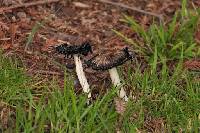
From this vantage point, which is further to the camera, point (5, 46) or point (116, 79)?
point (5, 46)

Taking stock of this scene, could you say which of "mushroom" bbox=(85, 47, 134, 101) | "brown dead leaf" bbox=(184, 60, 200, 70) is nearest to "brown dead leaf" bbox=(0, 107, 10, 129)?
"mushroom" bbox=(85, 47, 134, 101)

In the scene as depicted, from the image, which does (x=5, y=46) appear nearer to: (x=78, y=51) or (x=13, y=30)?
(x=13, y=30)

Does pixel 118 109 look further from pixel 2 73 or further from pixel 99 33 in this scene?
pixel 99 33

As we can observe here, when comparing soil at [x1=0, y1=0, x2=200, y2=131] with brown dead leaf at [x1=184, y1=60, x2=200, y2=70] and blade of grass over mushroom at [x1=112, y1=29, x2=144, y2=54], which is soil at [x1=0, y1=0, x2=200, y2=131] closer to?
blade of grass over mushroom at [x1=112, y1=29, x2=144, y2=54]

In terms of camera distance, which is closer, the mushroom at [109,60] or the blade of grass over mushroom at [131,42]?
the mushroom at [109,60]

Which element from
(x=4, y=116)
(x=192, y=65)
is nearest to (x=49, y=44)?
(x=4, y=116)

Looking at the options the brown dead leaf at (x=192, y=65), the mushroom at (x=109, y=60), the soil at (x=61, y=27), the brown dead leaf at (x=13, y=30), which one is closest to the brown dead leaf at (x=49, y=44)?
the soil at (x=61, y=27)

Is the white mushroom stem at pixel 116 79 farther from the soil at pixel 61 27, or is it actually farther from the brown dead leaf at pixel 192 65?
the brown dead leaf at pixel 192 65

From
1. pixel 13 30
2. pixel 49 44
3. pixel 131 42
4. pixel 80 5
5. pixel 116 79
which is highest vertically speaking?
pixel 80 5

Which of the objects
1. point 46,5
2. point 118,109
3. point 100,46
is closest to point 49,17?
point 46,5

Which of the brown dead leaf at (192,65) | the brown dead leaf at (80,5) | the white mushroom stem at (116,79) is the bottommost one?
the white mushroom stem at (116,79)

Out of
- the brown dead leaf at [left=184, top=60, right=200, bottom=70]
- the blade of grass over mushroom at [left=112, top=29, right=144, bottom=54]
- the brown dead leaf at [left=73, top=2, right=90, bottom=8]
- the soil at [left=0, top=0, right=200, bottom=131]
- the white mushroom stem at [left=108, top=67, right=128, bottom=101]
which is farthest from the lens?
the brown dead leaf at [left=73, top=2, right=90, bottom=8]
